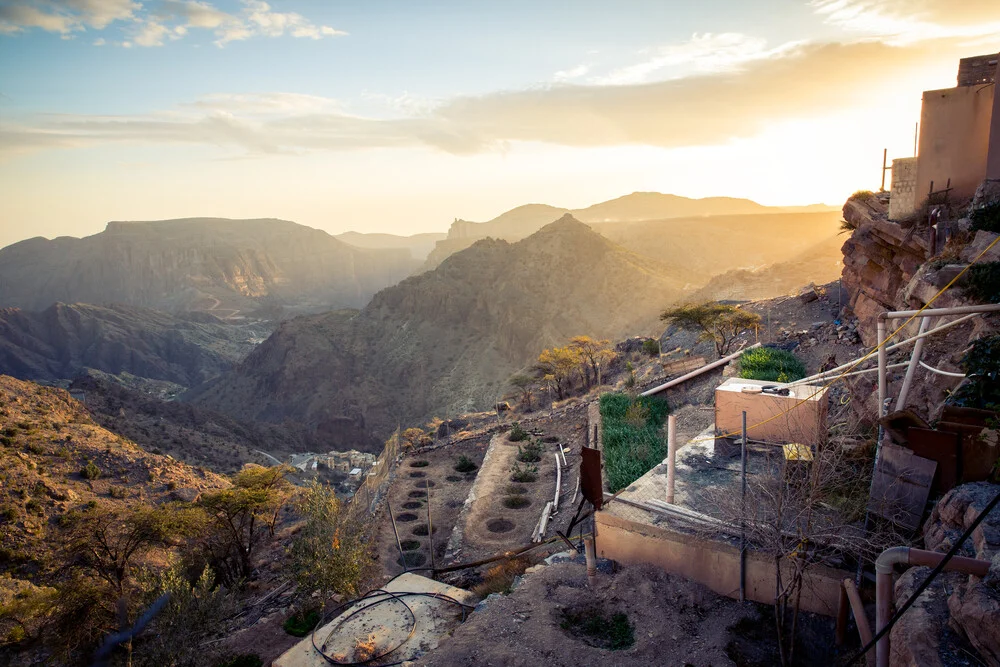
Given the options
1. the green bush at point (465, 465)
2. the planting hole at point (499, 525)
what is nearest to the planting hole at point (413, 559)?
the planting hole at point (499, 525)

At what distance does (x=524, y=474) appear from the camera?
Result: 17938 millimetres

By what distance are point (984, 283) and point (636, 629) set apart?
6.62 metres

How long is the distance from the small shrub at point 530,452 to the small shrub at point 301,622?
30.3ft

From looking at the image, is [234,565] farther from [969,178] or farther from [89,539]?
[969,178]

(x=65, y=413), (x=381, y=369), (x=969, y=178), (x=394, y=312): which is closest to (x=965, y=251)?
(x=969, y=178)

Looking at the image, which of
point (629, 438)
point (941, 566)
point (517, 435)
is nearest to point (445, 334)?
point (517, 435)

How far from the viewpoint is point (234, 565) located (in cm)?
1834

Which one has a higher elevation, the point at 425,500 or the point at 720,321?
the point at 720,321

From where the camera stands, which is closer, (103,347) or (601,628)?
(601,628)

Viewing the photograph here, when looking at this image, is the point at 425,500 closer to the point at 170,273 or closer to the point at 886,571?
the point at 886,571

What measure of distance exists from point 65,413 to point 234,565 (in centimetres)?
1809

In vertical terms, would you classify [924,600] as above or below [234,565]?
above

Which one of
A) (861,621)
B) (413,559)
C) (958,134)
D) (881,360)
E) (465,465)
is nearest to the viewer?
(861,621)

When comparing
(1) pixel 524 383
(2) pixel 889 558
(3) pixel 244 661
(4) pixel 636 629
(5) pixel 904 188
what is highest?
(5) pixel 904 188
